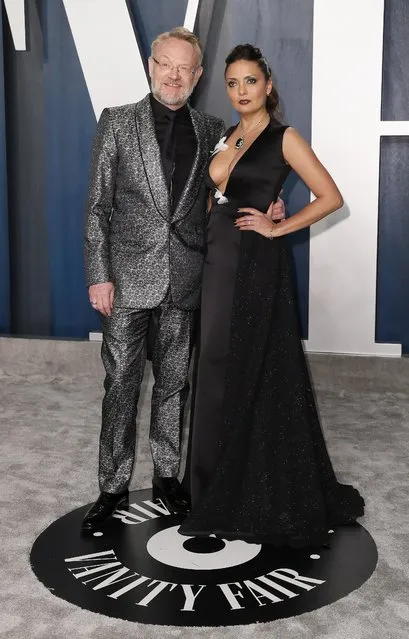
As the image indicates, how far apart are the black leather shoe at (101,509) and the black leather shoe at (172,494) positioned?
0.14 metres

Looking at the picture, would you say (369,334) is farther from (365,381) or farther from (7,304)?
(7,304)

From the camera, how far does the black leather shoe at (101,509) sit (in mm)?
2648

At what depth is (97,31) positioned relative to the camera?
460 centimetres

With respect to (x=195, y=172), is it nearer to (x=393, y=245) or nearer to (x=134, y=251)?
(x=134, y=251)

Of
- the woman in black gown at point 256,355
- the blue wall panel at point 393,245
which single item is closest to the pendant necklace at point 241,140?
the woman in black gown at point 256,355

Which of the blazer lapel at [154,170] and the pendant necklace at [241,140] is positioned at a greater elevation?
the pendant necklace at [241,140]

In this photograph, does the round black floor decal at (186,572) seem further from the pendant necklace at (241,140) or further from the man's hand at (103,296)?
the pendant necklace at (241,140)

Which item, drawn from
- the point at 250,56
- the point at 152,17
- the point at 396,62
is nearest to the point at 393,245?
the point at 396,62

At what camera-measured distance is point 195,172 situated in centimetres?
259

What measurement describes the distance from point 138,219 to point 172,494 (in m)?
0.98

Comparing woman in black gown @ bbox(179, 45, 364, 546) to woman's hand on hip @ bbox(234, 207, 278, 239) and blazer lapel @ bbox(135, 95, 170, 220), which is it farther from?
blazer lapel @ bbox(135, 95, 170, 220)

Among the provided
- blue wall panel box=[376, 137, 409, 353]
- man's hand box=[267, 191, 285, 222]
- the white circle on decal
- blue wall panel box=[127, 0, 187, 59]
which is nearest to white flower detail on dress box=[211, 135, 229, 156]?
man's hand box=[267, 191, 285, 222]

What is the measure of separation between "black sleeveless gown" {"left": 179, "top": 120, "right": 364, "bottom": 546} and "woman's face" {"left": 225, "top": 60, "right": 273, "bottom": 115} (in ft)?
0.32

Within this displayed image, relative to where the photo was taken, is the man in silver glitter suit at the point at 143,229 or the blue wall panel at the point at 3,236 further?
the blue wall panel at the point at 3,236
